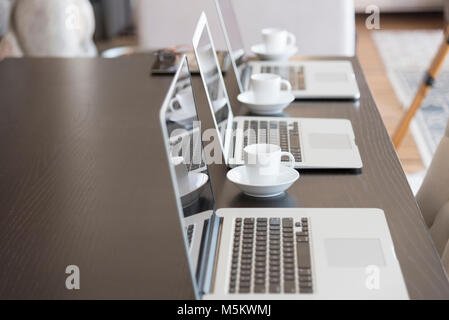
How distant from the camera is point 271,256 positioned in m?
0.85

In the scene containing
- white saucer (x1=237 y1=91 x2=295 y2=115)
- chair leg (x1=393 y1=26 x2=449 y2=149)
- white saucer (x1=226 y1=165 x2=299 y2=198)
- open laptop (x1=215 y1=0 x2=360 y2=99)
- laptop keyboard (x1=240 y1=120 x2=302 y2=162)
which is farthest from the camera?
chair leg (x1=393 y1=26 x2=449 y2=149)

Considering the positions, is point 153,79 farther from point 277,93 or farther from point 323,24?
point 323,24

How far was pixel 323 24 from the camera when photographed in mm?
2553

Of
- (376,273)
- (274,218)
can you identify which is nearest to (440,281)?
(376,273)

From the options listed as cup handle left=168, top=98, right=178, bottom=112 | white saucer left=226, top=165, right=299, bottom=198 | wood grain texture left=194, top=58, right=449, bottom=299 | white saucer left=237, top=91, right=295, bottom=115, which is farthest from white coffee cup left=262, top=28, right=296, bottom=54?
cup handle left=168, top=98, right=178, bottom=112

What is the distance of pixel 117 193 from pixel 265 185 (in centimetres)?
24

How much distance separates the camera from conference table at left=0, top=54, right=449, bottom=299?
84cm

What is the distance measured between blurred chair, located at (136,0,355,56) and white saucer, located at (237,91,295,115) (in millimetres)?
1106

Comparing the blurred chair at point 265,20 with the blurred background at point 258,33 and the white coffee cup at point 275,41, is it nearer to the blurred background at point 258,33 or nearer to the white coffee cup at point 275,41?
the blurred background at point 258,33

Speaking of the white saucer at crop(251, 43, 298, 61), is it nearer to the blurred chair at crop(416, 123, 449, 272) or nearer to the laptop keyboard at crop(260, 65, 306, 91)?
the laptop keyboard at crop(260, 65, 306, 91)

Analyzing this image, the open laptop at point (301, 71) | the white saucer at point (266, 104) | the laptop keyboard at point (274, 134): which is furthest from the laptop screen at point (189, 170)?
the open laptop at point (301, 71)

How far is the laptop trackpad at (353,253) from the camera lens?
0.83 m

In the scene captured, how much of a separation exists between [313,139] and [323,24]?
139 cm

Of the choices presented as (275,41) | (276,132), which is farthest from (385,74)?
(276,132)
